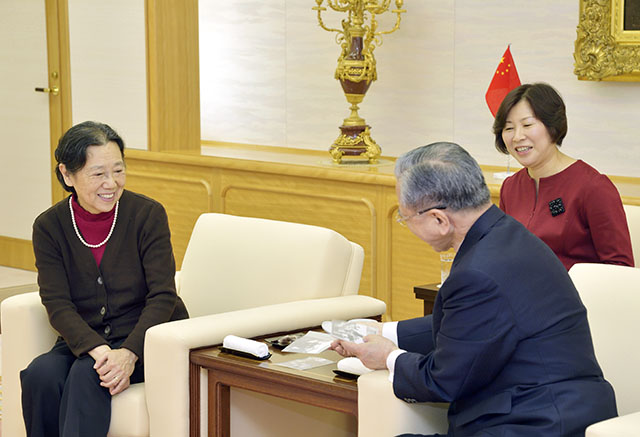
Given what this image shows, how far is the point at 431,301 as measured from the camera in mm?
4191

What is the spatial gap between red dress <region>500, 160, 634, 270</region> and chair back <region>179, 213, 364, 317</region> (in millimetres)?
695

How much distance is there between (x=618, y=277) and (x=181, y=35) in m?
4.25

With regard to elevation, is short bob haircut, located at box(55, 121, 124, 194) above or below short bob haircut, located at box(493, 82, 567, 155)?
below

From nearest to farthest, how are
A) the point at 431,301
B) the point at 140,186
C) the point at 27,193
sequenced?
the point at 431,301 < the point at 140,186 < the point at 27,193

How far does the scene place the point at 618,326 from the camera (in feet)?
9.55

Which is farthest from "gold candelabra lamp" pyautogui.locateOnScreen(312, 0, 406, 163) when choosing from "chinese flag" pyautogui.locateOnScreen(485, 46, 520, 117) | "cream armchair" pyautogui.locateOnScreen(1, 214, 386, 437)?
"cream armchair" pyautogui.locateOnScreen(1, 214, 386, 437)

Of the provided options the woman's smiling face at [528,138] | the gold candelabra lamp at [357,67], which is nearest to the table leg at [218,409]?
the woman's smiling face at [528,138]

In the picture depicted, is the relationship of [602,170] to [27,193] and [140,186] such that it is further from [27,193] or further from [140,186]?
[27,193]

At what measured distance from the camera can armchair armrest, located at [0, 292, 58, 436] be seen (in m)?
3.74

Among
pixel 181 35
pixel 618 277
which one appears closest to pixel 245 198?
pixel 181 35

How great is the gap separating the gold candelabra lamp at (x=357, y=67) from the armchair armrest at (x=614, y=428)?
3548 mm

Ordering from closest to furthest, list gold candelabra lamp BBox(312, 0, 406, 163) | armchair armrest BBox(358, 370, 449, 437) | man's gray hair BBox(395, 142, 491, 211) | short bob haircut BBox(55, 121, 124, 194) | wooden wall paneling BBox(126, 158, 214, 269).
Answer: man's gray hair BBox(395, 142, 491, 211)
armchair armrest BBox(358, 370, 449, 437)
short bob haircut BBox(55, 121, 124, 194)
gold candelabra lamp BBox(312, 0, 406, 163)
wooden wall paneling BBox(126, 158, 214, 269)

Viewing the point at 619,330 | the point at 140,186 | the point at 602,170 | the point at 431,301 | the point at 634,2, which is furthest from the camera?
the point at 140,186

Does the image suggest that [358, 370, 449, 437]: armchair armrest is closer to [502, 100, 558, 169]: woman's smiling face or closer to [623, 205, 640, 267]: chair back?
[502, 100, 558, 169]: woman's smiling face
